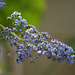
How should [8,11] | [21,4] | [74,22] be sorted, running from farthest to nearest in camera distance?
[74,22]
[21,4]
[8,11]

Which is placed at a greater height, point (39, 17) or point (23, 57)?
point (39, 17)

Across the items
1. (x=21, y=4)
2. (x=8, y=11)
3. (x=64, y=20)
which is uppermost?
(x=64, y=20)

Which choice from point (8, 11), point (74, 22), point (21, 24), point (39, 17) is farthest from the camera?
point (74, 22)

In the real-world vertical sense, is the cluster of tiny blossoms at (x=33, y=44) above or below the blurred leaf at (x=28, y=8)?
below

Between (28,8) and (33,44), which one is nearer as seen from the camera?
(33,44)

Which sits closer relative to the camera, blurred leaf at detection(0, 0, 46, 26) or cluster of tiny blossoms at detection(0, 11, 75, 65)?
cluster of tiny blossoms at detection(0, 11, 75, 65)

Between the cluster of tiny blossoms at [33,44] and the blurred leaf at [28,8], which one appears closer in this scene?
the cluster of tiny blossoms at [33,44]

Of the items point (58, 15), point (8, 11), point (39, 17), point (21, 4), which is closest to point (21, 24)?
point (8, 11)

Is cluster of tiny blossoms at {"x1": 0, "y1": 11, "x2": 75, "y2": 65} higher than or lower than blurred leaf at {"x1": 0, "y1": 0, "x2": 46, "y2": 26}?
lower

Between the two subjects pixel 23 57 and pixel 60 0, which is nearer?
pixel 23 57

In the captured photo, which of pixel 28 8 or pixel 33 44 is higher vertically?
pixel 28 8

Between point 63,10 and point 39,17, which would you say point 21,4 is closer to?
point 39,17
